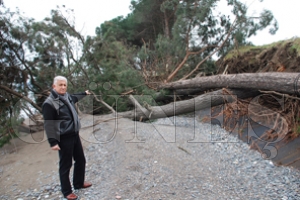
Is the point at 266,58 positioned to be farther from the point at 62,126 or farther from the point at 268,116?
the point at 62,126

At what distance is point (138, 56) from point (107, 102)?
127 cm

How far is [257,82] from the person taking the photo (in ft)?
10.8

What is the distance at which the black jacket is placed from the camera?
2.14 metres

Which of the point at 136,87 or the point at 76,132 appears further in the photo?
the point at 136,87

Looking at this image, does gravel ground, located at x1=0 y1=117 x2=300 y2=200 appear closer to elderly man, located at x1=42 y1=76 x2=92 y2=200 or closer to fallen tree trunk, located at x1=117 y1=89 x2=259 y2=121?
fallen tree trunk, located at x1=117 y1=89 x2=259 y2=121

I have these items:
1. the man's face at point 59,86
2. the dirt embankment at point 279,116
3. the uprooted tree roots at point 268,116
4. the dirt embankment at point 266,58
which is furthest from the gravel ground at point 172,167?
the dirt embankment at point 266,58

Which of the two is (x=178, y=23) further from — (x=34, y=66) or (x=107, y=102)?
(x=34, y=66)

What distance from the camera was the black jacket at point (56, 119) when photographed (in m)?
2.14

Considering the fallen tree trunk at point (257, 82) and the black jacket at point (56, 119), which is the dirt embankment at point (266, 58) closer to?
the fallen tree trunk at point (257, 82)

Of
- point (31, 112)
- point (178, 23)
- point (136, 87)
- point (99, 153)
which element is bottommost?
point (99, 153)

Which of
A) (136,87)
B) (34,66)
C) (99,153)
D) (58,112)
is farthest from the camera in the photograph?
(34,66)

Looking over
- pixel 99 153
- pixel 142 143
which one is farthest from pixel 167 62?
pixel 99 153

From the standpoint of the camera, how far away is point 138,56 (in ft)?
17.4

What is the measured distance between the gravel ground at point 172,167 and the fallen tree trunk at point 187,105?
8.5 inches
